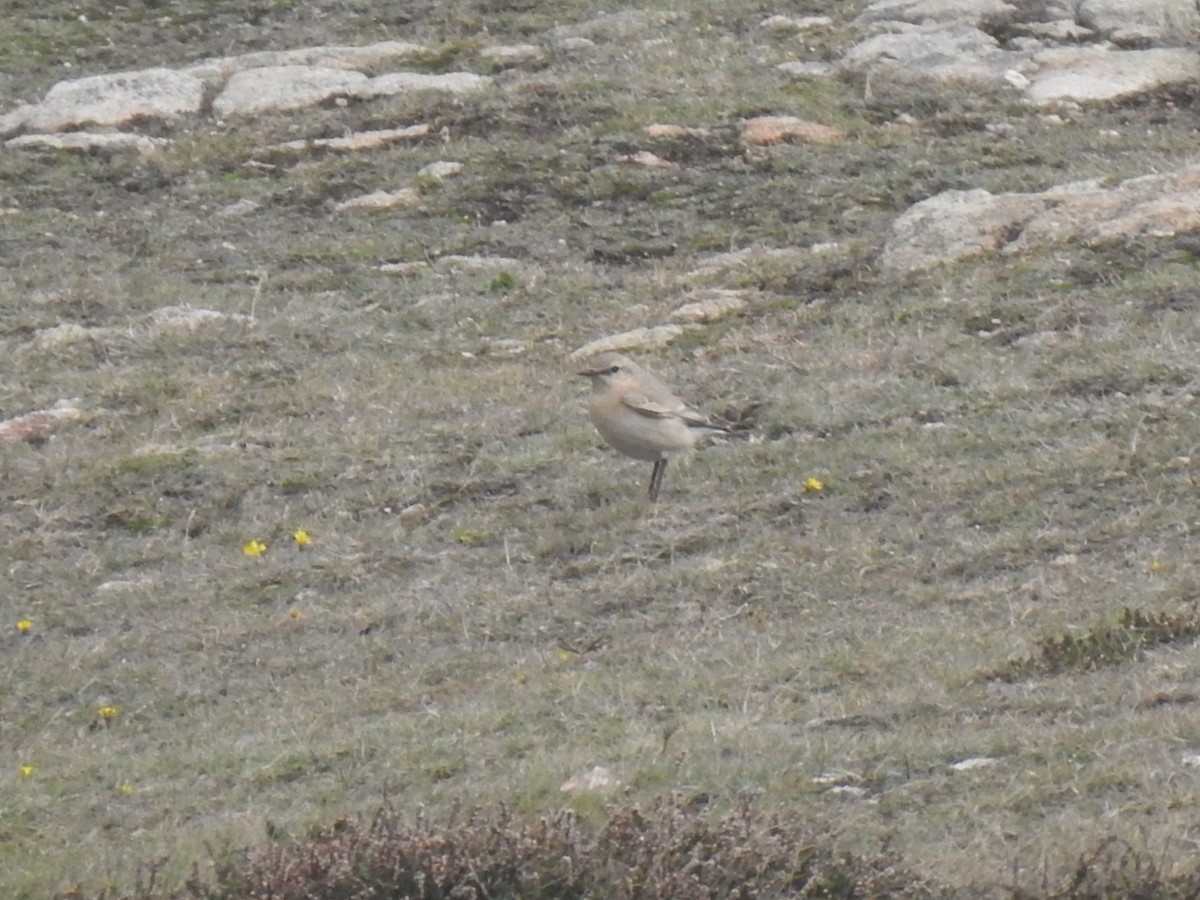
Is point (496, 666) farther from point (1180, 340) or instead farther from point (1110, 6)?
point (1110, 6)

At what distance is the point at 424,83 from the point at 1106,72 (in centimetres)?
561

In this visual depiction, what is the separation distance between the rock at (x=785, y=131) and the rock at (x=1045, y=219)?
81.8 inches

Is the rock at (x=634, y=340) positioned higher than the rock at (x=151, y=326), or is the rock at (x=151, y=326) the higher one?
the rock at (x=634, y=340)

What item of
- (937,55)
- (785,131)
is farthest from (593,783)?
(937,55)

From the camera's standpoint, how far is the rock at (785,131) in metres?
16.1

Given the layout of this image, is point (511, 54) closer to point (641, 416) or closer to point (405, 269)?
point (405, 269)

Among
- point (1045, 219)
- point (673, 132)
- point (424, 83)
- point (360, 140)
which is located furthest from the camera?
point (424, 83)

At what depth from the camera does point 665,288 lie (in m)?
13.8

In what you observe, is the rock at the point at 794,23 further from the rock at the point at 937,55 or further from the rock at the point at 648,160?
the rock at the point at 648,160

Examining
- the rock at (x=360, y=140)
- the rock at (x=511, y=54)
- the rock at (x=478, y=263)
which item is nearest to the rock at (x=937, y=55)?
the rock at (x=511, y=54)

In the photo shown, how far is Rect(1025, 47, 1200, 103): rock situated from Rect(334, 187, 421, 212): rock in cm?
493

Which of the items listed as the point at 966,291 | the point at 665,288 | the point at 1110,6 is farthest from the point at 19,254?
the point at 1110,6

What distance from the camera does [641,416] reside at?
1038 cm

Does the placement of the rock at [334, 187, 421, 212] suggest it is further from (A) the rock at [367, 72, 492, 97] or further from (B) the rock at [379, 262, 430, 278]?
(A) the rock at [367, 72, 492, 97]
